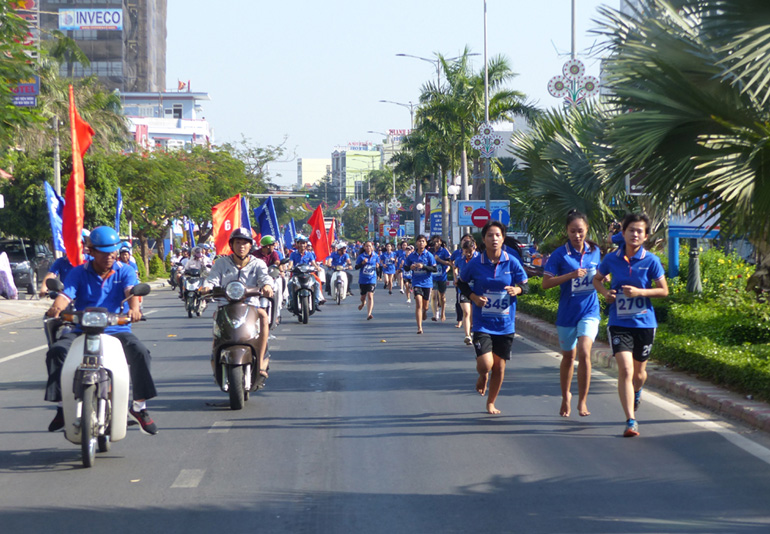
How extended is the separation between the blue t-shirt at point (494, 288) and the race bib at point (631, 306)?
0.99 m

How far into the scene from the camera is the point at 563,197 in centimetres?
1775

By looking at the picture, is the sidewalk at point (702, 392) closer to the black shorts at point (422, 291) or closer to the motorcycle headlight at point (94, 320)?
the motorcycle headlight at point (94, 320)

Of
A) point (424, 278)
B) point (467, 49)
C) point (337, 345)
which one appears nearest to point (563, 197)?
point (424, 278)

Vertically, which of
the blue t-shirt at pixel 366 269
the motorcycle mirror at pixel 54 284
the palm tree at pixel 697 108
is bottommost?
the blue t-shirt at pixel 366 269

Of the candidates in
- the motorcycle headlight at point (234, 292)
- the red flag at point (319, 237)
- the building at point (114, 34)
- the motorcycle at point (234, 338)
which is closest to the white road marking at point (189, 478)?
the motorcycle at point (234, 338)

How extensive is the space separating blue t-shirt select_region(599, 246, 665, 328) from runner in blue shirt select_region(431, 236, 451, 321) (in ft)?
37.7

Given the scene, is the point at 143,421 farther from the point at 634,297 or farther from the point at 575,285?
the point at 634,297

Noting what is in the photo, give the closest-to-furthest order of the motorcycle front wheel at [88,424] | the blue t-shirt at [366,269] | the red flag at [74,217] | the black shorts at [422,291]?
the motorcycle front wheel at [88,424] → the red flag at [74,217] → the black shorts at [422,291] → the blue t-shirt at [366,269]

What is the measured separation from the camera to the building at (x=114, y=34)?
330 feet

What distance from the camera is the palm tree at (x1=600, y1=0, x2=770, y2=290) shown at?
9414 millimetres

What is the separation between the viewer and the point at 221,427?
8.56m

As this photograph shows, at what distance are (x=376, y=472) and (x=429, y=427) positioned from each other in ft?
5.80

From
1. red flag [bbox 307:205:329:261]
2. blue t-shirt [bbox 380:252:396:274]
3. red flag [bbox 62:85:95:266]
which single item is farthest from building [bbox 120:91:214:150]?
red flag [bbox 62:85:95:266]

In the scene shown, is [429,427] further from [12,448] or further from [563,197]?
[563,197]
